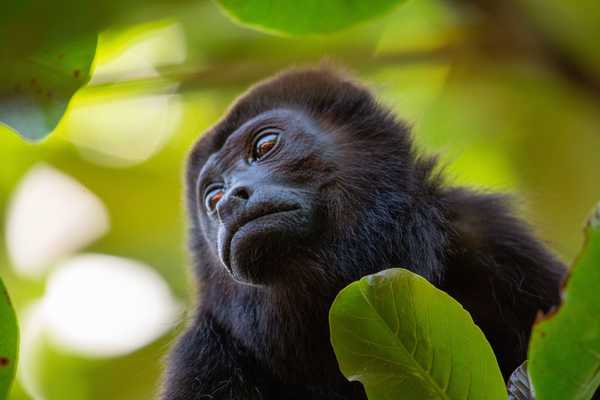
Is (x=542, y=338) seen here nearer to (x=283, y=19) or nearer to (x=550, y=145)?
(x=283, y=19)

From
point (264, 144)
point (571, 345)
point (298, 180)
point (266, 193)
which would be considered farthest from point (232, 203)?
point (571, 345)

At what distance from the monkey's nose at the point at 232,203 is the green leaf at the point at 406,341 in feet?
3.22

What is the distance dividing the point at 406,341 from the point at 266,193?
108cm

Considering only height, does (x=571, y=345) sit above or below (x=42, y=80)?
above

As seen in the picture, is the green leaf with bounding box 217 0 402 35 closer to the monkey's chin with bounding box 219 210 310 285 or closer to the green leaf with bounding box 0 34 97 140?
the green leaf with bounding box 0 34 97 140

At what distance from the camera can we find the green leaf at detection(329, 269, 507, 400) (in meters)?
2.05

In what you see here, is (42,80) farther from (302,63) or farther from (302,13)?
(302,63)

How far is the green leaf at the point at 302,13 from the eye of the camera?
2523mm

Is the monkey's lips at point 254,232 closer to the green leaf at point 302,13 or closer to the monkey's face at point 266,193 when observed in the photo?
the monkey's face at point 266,193

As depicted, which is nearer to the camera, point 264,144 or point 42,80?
point 42,80

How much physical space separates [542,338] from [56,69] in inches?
54.0

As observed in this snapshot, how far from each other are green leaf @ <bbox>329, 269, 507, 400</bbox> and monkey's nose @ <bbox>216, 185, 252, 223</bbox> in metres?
0.98

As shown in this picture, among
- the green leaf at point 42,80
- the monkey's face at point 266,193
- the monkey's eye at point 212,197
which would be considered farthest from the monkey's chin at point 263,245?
the green leaf at point 42,80

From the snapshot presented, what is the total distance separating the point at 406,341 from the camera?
2.10m
